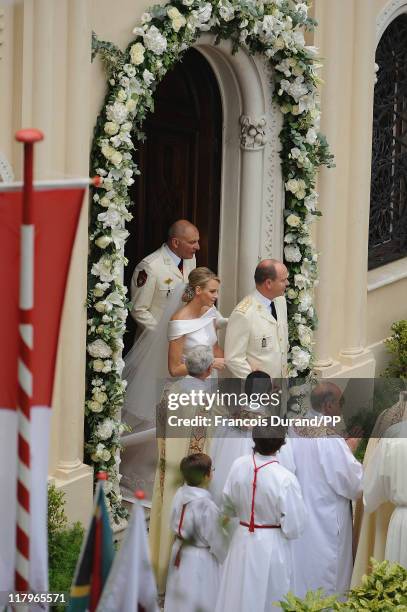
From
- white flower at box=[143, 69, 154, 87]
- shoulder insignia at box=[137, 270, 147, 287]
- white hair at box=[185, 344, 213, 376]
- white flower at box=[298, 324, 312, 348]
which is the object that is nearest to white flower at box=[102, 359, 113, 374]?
white hair at box=[185, 344, 213, 376]

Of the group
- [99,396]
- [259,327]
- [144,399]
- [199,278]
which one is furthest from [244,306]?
[99,396]

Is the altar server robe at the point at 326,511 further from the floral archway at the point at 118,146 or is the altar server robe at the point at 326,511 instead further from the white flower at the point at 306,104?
the white flower at the point at 306,104

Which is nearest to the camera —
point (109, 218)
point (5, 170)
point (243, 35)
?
point (5, 170)

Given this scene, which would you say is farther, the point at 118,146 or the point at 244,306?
the point at 244,306

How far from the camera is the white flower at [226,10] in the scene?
9.99 m

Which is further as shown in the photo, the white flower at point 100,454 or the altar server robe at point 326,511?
the white flower at point 100,454

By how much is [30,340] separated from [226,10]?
5.92m

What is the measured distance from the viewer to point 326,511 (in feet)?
28.0

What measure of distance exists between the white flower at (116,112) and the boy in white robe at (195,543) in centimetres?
273

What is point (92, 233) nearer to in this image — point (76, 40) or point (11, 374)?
point (76, 40)

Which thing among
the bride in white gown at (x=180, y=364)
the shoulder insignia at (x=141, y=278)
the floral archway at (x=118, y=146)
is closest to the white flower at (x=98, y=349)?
the floral archway at (x=118, y=146)

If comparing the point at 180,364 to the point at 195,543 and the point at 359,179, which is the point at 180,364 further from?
the point at 359,179

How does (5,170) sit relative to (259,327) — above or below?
above

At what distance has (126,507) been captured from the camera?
992 centimetres
